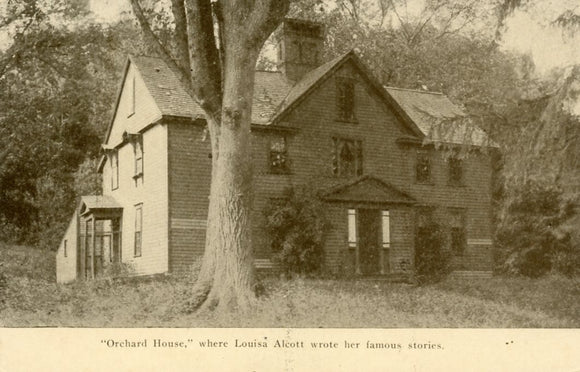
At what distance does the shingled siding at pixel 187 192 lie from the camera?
19.1 metres

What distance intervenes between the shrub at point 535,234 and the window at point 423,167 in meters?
3.07

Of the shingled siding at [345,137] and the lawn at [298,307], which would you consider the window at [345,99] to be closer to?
the shingled siding at [345,137]

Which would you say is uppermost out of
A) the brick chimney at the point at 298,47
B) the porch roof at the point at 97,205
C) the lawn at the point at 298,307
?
the brick chimney at the point at 298,47

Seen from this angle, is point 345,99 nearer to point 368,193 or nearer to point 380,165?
point 380,165

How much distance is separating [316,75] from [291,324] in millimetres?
13868

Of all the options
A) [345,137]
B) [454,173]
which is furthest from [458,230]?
[345,137]

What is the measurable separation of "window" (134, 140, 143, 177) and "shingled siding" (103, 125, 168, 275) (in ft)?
0.76

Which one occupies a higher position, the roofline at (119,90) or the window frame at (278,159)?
the roofline at (119,90)

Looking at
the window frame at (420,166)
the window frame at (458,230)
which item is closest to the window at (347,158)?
the window frame at (420,166)

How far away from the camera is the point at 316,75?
22.8m

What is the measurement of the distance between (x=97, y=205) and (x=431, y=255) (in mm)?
11257

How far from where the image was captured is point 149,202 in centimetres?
2055
